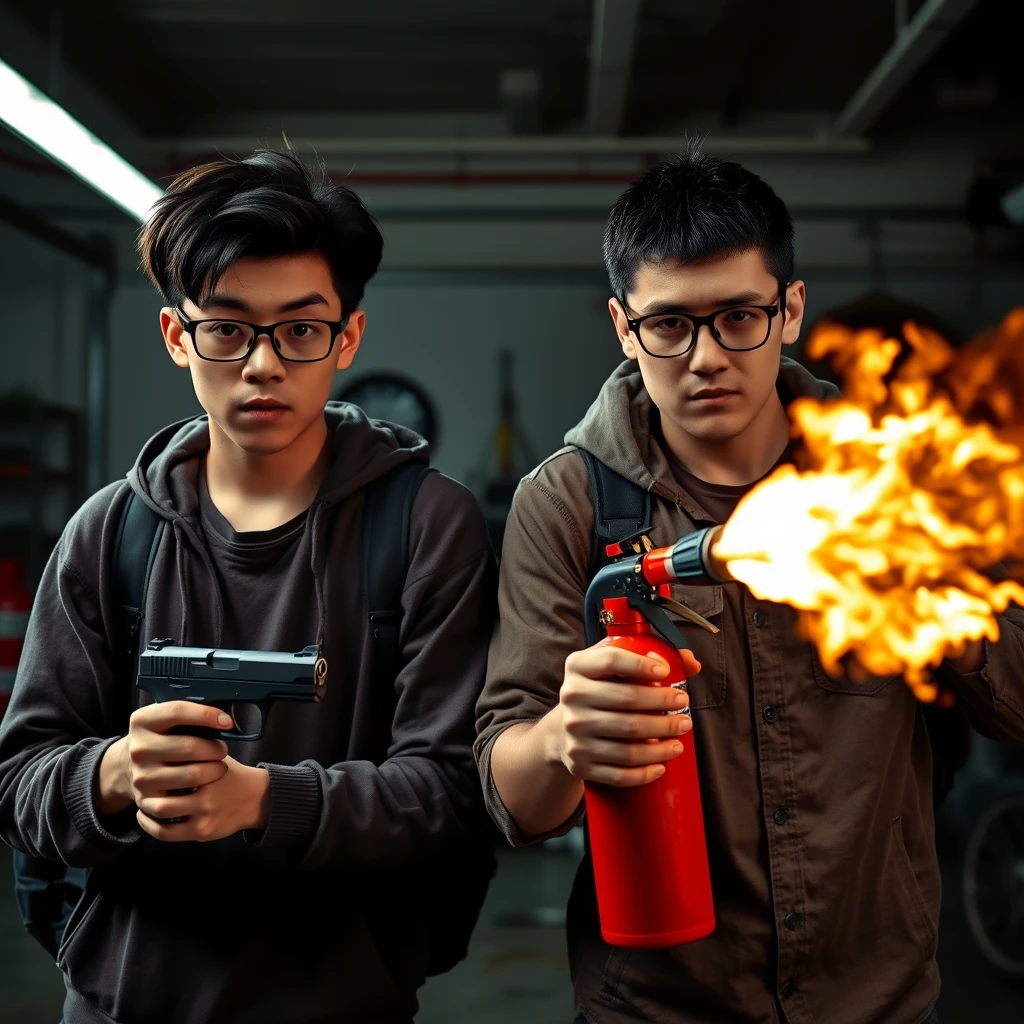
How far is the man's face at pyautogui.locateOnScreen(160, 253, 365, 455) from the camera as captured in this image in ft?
4.29

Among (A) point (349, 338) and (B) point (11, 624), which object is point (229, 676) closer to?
(A) point (349, 338)

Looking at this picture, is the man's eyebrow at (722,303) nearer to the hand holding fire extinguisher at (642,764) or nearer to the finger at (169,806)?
the hand holding fire extinguisher at (642,764)

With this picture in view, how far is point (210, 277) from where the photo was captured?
1.32m

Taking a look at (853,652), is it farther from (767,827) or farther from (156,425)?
(156,425)

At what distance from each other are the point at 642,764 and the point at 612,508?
354 mm

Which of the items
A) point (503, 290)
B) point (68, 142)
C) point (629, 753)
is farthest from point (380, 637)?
point (503, 290)

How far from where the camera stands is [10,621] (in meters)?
5.19

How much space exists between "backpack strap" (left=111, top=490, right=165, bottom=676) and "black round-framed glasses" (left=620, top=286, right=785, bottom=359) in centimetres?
68

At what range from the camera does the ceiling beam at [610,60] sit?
4.65 meters

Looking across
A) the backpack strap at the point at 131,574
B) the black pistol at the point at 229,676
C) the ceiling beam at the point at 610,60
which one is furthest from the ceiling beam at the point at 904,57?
the black pistol at the point at 229,676

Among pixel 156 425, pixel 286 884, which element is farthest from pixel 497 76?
pixel 286 884

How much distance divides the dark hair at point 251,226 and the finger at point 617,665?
0.63 meters

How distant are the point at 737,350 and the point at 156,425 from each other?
6534 millimetres

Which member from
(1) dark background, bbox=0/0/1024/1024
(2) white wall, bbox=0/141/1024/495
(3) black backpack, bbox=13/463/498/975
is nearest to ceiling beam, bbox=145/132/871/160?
(1) dark background, bbox=0/0/1024/1024
